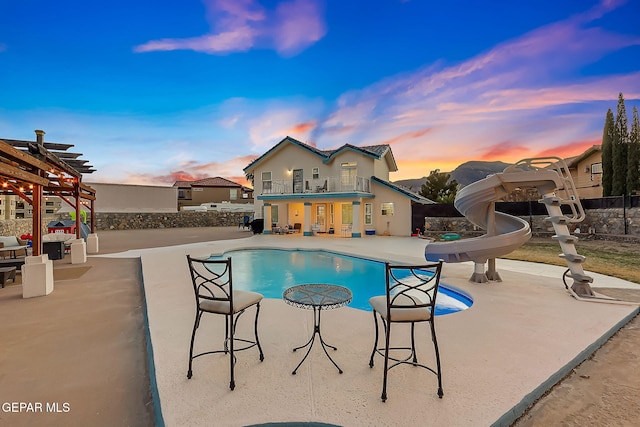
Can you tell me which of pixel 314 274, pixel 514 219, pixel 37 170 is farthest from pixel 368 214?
pixel 37 170

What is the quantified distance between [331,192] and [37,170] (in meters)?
14.6

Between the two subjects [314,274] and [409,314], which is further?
[314,274]

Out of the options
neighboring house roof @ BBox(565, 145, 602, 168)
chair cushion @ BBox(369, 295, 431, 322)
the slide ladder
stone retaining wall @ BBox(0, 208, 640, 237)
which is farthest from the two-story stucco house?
neighboring house roof @ BBox(565, 145, 602, 168)

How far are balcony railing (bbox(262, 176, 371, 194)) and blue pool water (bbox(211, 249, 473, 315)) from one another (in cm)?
702

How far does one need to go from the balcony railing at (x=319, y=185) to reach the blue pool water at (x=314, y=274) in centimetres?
702

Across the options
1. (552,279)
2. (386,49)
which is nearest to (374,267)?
(552,279)

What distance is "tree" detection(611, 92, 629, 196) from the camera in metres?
20.5

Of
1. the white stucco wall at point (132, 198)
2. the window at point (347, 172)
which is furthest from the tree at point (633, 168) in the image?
the white stucco wall at point (132, 198)

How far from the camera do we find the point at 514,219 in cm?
728

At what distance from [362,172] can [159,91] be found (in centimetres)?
1407

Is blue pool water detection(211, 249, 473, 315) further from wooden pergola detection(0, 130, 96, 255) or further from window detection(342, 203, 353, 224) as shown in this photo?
window detection(342, 203, 353, 224)

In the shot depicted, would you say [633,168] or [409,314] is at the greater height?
[633,168]

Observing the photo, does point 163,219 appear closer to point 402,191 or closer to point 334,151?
point 334,151

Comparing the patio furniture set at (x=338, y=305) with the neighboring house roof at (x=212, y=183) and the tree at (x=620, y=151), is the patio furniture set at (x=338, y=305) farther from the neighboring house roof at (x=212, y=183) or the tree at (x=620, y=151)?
the neighboring house roof at (x=212, y=183)
